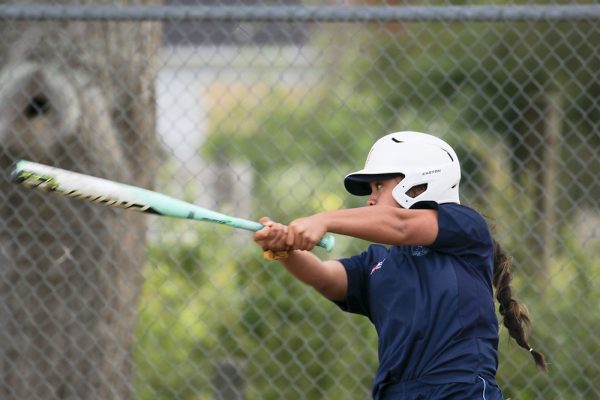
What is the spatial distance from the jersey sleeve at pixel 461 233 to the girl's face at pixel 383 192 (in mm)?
161

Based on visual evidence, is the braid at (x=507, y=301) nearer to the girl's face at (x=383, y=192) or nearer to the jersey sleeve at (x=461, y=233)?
the jersey sleeve at (x=461, y=233)

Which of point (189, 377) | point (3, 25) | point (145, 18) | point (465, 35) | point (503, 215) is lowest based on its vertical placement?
point (503, 215)

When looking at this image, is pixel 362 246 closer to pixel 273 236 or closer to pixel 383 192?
pixel 383 192

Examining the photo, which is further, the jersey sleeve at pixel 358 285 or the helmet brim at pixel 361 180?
the jersey sleeve at pixel 358 285

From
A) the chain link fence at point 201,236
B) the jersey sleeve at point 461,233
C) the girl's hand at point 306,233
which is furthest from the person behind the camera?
the chain link fence at point 201,236

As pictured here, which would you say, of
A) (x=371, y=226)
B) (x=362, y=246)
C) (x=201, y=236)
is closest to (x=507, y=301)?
(x=371, y=226)

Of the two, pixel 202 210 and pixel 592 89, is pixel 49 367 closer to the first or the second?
pixel 202 210

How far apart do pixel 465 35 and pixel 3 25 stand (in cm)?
272

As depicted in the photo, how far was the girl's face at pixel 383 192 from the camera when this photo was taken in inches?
125

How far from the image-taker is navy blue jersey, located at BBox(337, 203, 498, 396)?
3094 millimetres

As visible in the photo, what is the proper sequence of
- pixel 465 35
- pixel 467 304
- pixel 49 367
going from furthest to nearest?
pixel 465 35 → pixel 49 367 → pixel 467 304

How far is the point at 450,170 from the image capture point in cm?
316

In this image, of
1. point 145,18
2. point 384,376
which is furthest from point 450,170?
point 145,18

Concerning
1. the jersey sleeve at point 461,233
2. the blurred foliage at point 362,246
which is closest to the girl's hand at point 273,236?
the jersey sleeve at point 461,233
